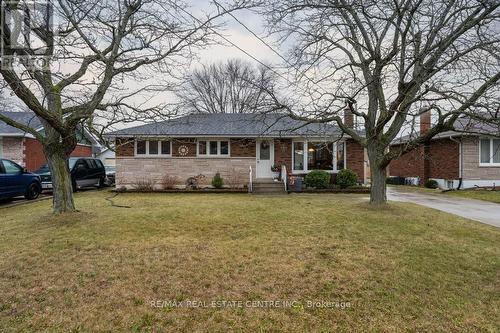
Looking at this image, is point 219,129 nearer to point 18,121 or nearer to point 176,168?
point 176,168

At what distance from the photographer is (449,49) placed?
753cm

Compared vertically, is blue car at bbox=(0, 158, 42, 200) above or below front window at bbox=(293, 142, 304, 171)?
below

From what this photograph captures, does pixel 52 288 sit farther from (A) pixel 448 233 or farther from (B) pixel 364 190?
(B) pixel 364 190

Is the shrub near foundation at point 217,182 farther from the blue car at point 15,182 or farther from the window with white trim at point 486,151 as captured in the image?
the window with white trim at point 486,151

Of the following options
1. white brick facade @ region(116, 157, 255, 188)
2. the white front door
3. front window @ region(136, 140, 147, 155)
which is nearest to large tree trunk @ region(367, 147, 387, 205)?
the white front door

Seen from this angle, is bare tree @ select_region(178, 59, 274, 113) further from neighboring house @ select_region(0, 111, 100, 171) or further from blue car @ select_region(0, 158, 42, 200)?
blue car @ select_region(0, 158, 42, 200)

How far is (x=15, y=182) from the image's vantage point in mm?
11109

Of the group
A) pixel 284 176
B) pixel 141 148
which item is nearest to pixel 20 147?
pixel 141 148

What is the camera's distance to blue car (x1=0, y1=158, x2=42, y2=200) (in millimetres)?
10609

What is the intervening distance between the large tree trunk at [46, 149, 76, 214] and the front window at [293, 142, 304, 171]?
37.8 feet

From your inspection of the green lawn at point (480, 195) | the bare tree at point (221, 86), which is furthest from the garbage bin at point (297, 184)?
the bare tree at point (221, 86)

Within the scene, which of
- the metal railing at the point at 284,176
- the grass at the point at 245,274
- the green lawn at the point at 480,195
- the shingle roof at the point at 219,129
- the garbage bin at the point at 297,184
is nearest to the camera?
the grass at the point at 245,274

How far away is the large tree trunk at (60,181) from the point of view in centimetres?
741

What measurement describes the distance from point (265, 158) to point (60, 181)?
10809 mm
